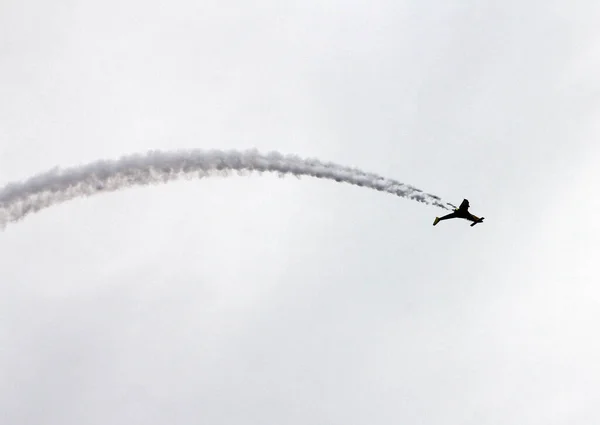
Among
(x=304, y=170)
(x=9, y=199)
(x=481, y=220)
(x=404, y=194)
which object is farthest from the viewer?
(x=481, y=220)

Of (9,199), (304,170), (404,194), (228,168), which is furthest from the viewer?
(404,194)

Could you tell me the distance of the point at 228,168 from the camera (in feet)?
194

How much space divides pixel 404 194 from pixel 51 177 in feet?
98.7

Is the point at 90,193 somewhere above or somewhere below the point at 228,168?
below

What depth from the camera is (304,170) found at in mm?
63938

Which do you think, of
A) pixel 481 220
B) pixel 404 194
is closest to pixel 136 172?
pixel 404 194

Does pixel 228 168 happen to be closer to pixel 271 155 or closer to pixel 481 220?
pixel 271 155

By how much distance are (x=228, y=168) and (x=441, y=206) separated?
23.1 metres

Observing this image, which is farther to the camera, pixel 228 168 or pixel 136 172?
pixel 228 168

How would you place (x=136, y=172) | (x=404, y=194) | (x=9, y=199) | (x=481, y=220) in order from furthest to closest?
(x=481, y=220), (x=404, y=194), (x=136, y=172), (x=9, y=199)

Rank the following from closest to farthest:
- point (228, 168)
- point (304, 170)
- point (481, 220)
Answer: point (228, 168)
point (304, 170)
point (481, 220)

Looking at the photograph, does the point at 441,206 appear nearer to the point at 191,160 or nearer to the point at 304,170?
the point at 304,170

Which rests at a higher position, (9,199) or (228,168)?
(228,168)

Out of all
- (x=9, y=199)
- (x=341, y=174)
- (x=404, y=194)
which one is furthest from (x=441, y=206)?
(x=9, y=199)
